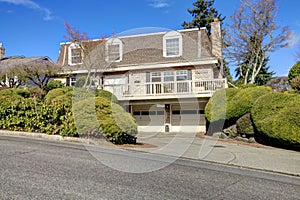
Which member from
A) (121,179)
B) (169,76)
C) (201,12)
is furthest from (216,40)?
(201,12)

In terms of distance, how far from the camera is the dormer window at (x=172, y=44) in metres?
18.7

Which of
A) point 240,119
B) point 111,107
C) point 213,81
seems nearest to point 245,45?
point 213,81

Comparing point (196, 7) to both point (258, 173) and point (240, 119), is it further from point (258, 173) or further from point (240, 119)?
A: point (258, 173)

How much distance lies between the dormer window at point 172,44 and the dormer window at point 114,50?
345 centimetres

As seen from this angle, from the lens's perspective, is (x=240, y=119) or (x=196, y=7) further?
(x=196, y=7)

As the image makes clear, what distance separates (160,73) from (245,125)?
8127 mm

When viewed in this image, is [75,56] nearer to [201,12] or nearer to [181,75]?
[181,75]

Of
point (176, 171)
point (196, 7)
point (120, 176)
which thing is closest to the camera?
point (120, 176)

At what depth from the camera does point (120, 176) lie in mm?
4824

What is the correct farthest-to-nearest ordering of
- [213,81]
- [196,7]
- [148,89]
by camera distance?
[196,7]
[148,89]
[213,81]

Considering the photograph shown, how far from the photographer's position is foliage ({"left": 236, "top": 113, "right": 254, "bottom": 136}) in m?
11.6

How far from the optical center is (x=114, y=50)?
1900cm

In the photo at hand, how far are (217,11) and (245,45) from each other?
18.1 m

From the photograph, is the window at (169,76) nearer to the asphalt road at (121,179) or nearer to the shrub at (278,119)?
the shrub at (278,119)
